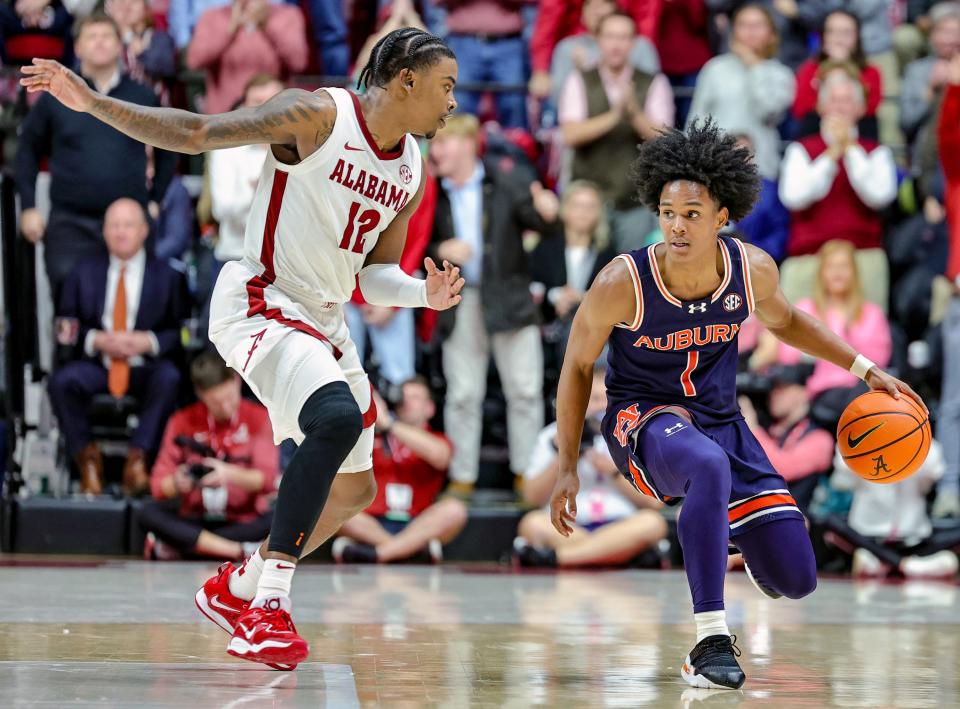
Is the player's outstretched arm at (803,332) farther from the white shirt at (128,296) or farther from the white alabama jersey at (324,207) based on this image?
the white shirt at (128,296)

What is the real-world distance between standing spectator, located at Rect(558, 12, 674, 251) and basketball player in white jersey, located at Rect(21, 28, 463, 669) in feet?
15.5

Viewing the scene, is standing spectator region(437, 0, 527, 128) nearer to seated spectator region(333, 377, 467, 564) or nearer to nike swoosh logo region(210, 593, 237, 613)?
seated spectator region(333, 377, 467, 564)

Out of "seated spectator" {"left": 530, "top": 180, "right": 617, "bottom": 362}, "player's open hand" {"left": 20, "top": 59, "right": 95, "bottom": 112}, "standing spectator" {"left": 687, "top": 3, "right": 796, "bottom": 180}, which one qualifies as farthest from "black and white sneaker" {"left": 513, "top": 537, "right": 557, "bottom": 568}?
"player's open hand" {"left": 20, "top": 59, "right": 95, "bottom": 112}

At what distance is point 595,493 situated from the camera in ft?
28.3

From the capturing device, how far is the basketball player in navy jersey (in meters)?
4.62

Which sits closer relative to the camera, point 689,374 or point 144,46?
point 689,374

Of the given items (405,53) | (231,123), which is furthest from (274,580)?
(405,53)

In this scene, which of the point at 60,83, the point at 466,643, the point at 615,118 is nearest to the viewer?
the point at 60,83

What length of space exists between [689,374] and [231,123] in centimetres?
164

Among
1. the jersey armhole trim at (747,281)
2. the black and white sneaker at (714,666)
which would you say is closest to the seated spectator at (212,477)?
A: the jersey armhole trim at (747,281)

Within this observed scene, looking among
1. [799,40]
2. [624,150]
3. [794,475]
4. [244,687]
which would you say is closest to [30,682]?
[244,687]

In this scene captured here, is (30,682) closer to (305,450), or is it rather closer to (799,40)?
(305,450)

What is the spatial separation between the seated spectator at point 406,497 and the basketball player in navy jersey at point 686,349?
3.76m

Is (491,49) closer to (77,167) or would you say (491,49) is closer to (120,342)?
(77,167)
